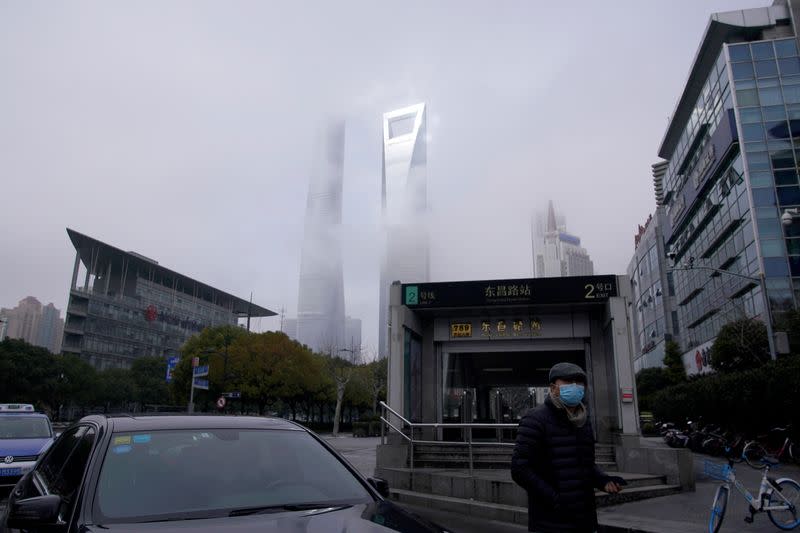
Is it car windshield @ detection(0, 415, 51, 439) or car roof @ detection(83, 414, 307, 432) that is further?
car windshield @ detection(0, 415, 51, 439)

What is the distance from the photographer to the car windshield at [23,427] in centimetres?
1034

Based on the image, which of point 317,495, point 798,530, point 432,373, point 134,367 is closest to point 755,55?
point 432,373

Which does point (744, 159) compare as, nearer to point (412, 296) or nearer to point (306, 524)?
point (412, 296)

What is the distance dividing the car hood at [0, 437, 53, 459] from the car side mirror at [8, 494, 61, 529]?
328 inches

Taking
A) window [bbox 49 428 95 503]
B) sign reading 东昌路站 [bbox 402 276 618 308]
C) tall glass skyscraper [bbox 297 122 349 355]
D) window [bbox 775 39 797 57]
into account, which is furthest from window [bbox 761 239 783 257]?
tall glass skyscraper [bbox 297 122 349 355]

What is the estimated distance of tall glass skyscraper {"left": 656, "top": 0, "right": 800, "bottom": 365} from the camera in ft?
122

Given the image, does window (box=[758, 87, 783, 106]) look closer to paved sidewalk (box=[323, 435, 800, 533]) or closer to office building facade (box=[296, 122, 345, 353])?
paved sidewalk (box=[323, 435, 800, 533])

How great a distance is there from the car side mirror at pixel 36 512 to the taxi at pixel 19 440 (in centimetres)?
678

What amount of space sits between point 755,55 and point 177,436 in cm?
4895

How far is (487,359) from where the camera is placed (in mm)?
17250

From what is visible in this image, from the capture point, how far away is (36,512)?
2.61m

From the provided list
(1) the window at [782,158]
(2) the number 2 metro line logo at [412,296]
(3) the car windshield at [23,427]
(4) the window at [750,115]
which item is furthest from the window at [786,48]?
(3) the car windshield at [23,427]

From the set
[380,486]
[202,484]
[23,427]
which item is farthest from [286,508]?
[23,427]

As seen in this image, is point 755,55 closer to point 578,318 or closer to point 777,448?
point 777,448
